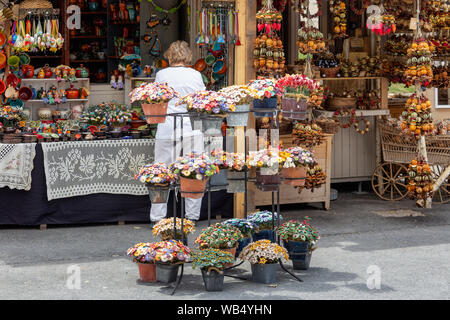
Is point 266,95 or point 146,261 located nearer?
point 146,261

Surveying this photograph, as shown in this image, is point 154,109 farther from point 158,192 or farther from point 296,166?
point 296,166

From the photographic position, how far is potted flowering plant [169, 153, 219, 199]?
582 cm

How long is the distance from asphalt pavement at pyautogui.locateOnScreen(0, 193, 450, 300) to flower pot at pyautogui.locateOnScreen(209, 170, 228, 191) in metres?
0.78

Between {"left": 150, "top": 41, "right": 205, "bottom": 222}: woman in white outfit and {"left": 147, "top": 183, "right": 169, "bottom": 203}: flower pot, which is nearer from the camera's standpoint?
{"left": 147, "top": 183, "right": 169, "bottom": 203}: flower pot

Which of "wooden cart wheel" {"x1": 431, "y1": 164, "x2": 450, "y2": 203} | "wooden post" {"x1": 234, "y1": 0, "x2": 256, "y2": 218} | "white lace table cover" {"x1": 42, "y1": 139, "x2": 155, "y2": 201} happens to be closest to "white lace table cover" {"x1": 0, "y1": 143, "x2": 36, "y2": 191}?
"white lace table cover" {"x1": 42, "y1": 139, "x2": 155, "y2": 201}

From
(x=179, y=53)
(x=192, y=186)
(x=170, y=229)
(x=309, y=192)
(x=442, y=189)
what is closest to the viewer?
(x=192, y=186)

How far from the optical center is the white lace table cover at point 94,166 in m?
8.00

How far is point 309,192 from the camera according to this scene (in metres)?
9.04

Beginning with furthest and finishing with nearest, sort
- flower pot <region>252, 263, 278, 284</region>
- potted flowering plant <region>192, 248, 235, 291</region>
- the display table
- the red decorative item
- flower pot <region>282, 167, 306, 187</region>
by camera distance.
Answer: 1. the red decorative item
2. the display table
3. flower pot <region>282, 167, 306, 187</region>
4. flower pot <region>252, 263, 278, 284</region>
5. potted flowering plant <region>192, 248, 235, 291</region>

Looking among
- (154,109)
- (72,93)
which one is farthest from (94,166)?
(72,93)

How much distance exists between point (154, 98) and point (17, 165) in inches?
91.4

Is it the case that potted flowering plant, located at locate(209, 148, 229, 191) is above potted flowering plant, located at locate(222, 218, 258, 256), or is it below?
above

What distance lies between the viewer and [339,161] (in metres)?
10.1

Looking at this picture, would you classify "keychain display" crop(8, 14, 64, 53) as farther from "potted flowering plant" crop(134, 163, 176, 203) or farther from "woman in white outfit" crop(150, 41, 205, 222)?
"potted flowering plant" crop(134, 163, 176, 203)
